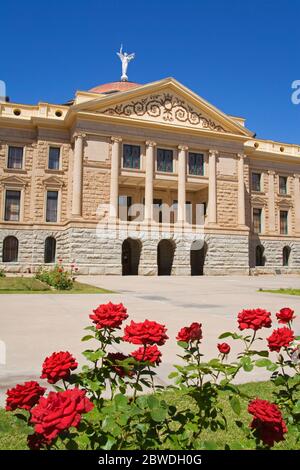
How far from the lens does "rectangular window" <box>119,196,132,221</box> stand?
3691 centimetres

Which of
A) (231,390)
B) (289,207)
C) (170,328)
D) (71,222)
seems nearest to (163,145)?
(71,222)

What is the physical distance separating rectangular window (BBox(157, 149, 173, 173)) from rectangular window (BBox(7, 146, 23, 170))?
12.5 m

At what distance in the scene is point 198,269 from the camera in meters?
38.6

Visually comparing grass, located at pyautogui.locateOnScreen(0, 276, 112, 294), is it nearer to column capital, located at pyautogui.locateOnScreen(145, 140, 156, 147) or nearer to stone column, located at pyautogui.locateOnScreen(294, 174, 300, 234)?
column capital, located at pyautogui.locateOnScreen(145, 140, 156, 147)

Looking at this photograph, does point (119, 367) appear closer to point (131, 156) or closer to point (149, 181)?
point (149, 181)

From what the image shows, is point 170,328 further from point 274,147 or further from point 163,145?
point 274,147

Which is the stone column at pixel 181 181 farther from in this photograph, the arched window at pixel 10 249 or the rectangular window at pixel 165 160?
the arched window at pixel 10 249

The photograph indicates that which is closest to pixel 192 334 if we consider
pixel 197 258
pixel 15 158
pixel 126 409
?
pixel 126 409

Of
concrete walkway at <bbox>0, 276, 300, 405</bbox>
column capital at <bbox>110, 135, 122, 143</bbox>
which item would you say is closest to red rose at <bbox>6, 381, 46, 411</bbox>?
concrete walkway at <bbox>0, 276, 300, 405</bbox>

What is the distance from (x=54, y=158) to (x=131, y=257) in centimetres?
1145

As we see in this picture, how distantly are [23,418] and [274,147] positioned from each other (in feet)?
150

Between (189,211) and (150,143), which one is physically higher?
(150,143)

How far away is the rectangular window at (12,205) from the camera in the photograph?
111ft

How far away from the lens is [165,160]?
35781 mm
